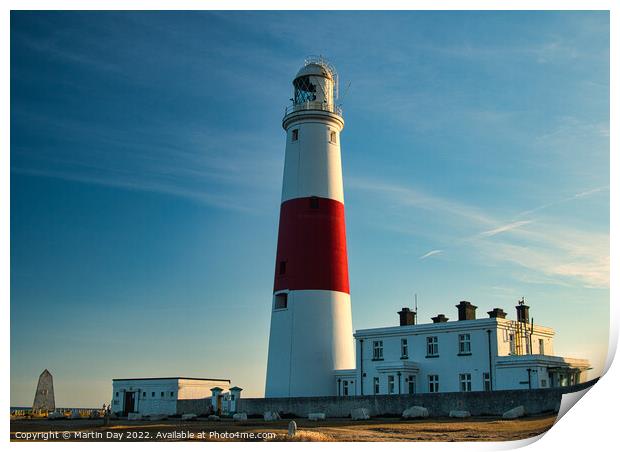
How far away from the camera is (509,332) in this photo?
30.5m

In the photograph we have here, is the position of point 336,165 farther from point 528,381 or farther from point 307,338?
point 528,381

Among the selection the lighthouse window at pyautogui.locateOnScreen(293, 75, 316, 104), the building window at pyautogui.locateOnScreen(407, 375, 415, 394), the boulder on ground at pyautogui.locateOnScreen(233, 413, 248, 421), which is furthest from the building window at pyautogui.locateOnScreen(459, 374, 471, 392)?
the lighthouse window at pyautogui.locateOnScreen(293, 75, 316, 104)

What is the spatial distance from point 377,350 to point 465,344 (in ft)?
14.0

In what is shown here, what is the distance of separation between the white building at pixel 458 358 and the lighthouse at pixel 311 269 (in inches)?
48.2

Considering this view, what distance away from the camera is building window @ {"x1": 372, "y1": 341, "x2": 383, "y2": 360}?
32906 mm

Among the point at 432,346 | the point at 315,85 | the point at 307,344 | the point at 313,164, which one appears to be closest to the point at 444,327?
the point at 432,346

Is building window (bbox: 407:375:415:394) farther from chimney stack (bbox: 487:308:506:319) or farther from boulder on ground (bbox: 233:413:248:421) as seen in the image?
boulder on ground (bbox: 233:413:248:421)

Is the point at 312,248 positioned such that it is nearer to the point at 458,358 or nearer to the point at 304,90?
the point at 304,90

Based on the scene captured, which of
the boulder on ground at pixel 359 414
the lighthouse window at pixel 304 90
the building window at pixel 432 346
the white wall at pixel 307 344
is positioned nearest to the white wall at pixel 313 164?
the lighthouse window at pixel 304 90

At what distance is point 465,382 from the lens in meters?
30.3

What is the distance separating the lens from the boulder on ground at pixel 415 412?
24.4 m
